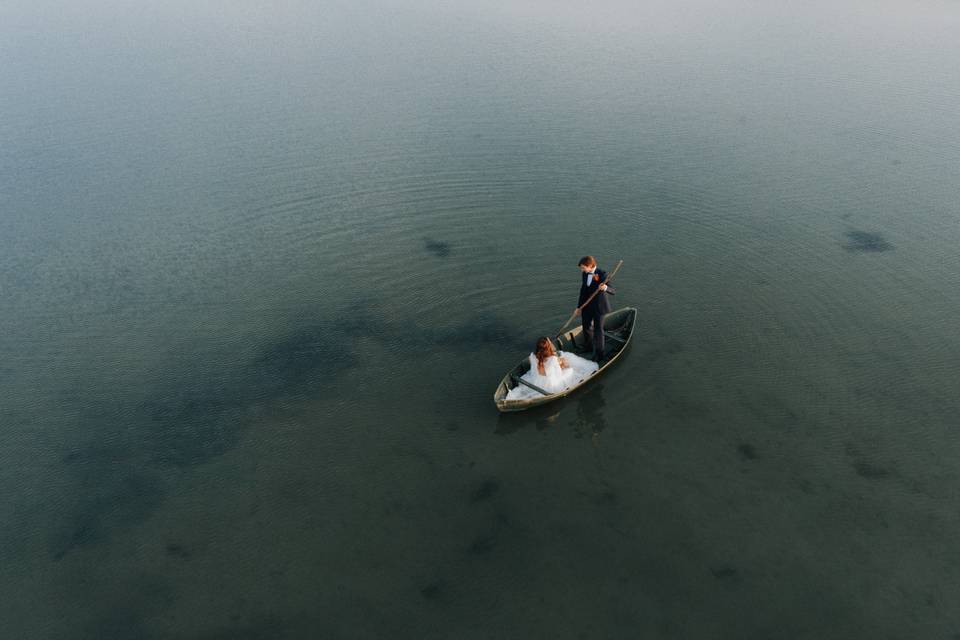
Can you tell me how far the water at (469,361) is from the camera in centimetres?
1002

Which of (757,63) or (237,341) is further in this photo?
(757,63)

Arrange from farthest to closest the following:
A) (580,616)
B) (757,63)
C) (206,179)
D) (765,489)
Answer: (757,63) < (206,179) < (765,489) < (580,616)

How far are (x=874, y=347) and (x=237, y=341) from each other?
14.9 meters

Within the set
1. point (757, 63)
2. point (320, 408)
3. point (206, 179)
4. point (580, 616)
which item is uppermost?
point (757, 63)

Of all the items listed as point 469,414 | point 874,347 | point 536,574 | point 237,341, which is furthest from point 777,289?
point 237,341

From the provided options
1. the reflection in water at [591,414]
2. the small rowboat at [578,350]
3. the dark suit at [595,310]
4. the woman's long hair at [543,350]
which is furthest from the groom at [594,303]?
the woman's long hair at [543,350]

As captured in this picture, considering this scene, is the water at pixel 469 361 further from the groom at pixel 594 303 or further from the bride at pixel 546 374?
the groom at pixel 594 303

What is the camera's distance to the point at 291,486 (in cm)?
1170

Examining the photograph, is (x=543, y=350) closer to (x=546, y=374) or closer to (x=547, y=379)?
(x=546, y=374)

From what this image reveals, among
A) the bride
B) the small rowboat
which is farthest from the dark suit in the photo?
the bride

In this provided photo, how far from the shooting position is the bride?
12.7 metres

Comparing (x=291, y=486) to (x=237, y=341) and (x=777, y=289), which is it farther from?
(x=777, y=289)

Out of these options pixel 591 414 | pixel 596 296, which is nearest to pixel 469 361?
pixel 591 414

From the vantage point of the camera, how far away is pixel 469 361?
14.4m
